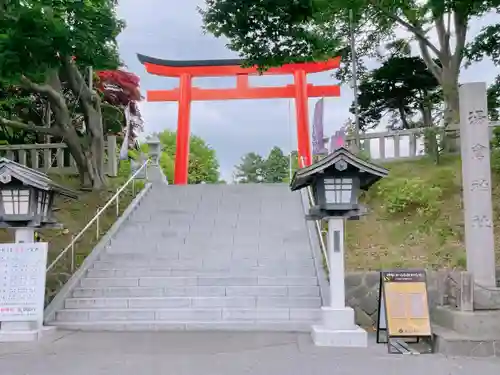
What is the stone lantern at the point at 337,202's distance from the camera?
7156 millimetres

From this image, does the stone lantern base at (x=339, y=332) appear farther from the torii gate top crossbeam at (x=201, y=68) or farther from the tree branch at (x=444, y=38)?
the torii gate top crossbeam at (x=201, y=68)

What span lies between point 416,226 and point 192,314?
5.39 m

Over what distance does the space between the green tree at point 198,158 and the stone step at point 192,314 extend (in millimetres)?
27851

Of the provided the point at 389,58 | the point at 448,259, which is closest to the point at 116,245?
the point at 448,259

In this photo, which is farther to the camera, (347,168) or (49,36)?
(49,36)

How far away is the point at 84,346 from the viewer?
6.92 metres

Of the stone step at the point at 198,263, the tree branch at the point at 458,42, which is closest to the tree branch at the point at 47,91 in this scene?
the stone step at the point at 198,263

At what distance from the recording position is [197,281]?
9344mm

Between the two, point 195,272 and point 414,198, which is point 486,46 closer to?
point 414,198

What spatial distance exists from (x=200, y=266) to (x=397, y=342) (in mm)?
4230

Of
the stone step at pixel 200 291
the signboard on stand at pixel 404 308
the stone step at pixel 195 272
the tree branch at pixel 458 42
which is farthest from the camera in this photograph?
the tree branch at pixel 458 42

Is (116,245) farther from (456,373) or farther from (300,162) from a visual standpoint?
(300,162)

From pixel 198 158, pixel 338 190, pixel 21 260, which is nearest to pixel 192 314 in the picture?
pixel 21 260

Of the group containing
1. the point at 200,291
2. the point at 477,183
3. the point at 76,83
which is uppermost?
the point at 76,83
